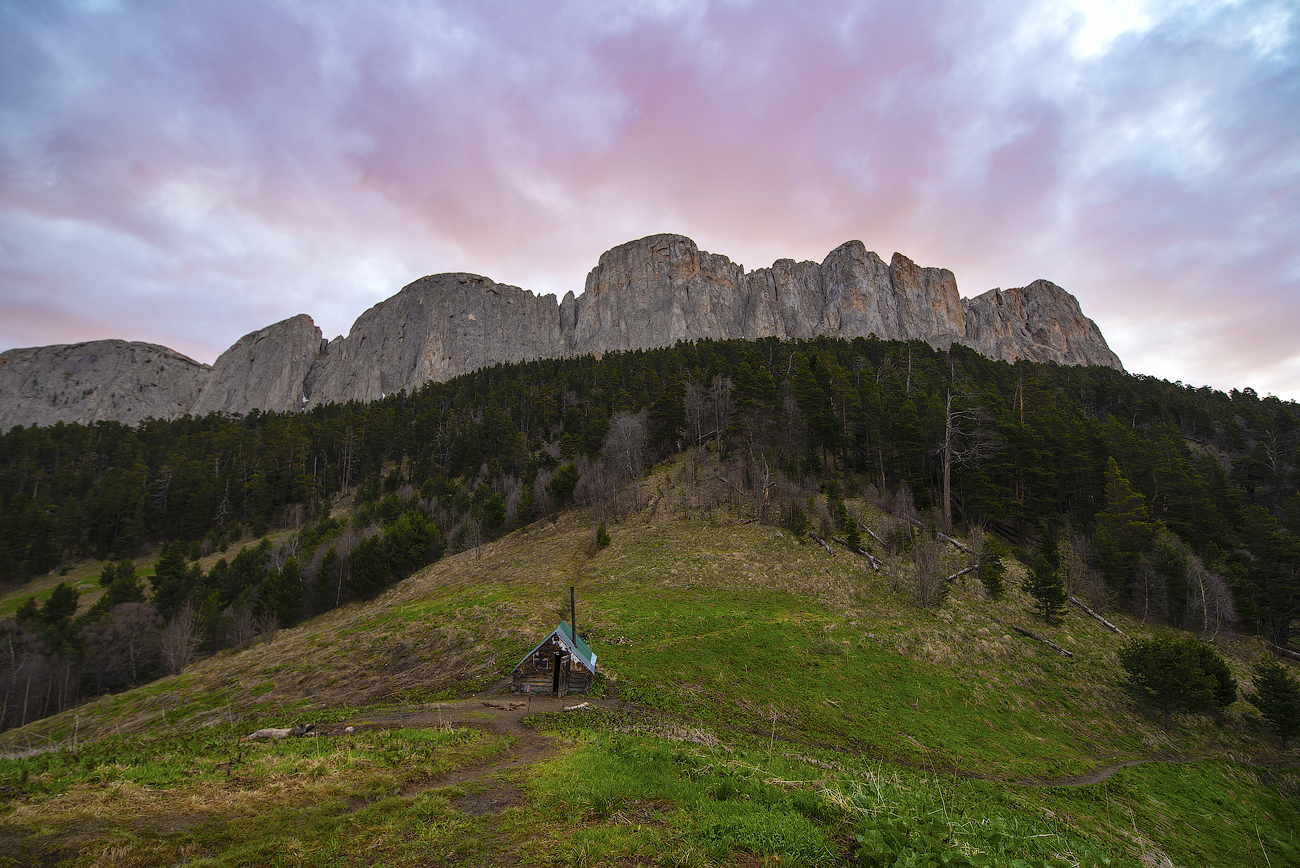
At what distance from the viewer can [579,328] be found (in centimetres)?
A: 15925

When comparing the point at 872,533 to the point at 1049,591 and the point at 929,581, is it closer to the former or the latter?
the point at 929,581

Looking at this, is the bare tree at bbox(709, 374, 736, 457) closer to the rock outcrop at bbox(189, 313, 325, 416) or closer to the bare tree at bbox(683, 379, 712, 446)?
the bare tree at bbox(683, 379, 712, 446)

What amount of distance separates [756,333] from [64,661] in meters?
143

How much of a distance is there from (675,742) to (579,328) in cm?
15265

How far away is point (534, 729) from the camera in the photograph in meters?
17.7

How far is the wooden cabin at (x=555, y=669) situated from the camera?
2292cm

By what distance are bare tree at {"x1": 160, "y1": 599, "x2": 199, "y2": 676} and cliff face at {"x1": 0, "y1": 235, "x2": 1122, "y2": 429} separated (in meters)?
106

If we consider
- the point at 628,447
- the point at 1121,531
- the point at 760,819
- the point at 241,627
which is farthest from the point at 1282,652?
the point at 241,627

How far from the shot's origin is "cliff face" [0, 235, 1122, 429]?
148875 millimetres

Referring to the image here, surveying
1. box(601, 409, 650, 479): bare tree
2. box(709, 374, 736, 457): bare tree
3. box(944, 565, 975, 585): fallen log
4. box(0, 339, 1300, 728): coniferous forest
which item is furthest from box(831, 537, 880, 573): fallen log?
box(601, 409, 650, 479): bare tree

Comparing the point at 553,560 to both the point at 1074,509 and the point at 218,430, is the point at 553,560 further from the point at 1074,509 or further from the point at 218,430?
the point at 218,430

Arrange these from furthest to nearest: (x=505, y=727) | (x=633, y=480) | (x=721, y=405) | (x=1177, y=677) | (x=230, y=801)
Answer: (x=721, y=405) → (x=633, y=480) → (x=1177, y=677) → (x=505, y=727) → (x=230, y=801)

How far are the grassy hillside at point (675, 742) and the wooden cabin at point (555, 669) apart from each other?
159 centimetres

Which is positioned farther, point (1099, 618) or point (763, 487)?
point (763, 487)
